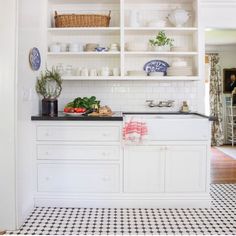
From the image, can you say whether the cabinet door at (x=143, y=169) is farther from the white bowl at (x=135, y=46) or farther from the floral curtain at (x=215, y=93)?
the floral curtain at (x=215, y=93)

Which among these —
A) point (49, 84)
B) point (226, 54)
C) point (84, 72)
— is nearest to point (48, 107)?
point (49, 84)

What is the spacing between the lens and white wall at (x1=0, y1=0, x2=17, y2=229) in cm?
270

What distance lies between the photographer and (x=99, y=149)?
3.24 m

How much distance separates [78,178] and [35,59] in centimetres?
130

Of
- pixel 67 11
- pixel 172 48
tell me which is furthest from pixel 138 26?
pixel 67 11

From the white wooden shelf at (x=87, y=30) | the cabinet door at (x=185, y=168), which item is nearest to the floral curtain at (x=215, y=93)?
the white wooden shelf at (x=87, y=30)

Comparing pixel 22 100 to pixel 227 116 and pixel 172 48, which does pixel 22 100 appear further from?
pixel 227 116

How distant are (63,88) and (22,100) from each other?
1.14m

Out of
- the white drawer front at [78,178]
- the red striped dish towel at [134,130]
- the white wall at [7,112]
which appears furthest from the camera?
the white drawer front at [78,178]

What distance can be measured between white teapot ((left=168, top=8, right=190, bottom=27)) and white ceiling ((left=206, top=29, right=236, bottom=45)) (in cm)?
232

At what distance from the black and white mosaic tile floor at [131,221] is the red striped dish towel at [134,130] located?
28.5 inches

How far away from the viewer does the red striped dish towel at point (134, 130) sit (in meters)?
3.15

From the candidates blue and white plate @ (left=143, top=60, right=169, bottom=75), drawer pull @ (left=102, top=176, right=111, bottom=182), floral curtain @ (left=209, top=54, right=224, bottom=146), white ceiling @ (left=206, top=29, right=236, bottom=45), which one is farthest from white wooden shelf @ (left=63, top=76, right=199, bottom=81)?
floral curtain @ (left=209, top=54, right=224, bottom=146)

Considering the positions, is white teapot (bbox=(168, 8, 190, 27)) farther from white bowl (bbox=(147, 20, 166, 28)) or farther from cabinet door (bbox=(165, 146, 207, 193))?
cabinet door (bbox=(165, 146, 207, 193))
